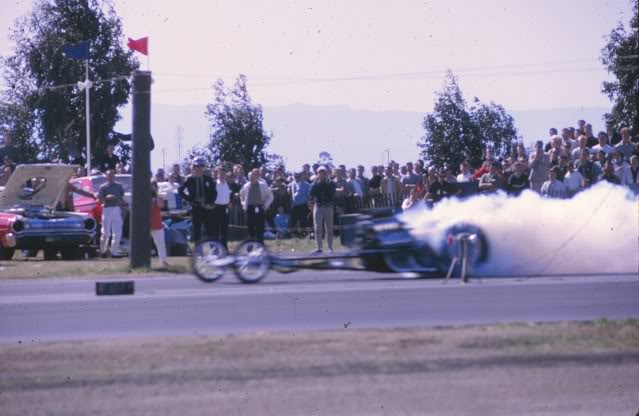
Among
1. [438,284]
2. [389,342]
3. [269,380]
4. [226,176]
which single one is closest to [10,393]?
[269,380]

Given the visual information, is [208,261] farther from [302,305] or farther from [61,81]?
[61,81]

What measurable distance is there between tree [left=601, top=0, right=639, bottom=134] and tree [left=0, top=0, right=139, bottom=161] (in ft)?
40.8

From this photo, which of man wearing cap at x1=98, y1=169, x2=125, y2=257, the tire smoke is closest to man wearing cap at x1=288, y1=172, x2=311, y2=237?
man wearing cap at x1=98, y1=169, x2=125, y2=257

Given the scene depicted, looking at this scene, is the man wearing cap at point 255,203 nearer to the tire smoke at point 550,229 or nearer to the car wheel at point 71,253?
the car wheel at point 71,253

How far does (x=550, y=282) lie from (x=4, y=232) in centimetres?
1247

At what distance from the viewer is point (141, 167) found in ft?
66.4

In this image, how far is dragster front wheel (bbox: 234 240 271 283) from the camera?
15.8 metres

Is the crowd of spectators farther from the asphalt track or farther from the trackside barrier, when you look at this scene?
the trackside barrier

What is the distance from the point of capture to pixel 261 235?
24.0 meters

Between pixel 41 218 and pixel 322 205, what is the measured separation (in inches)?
232

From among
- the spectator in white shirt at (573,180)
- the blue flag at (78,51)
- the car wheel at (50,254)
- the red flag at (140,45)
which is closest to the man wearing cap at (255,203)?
the red flag at (140,45)

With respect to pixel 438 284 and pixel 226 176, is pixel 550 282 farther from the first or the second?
pixel 226 176

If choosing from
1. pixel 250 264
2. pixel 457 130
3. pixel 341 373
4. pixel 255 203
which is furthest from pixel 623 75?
pixel 341 373

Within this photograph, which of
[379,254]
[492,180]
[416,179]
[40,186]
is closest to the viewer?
[379,254]
